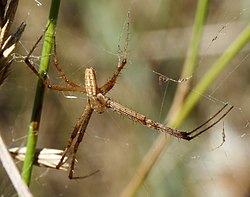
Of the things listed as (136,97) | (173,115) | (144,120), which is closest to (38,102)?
(144,120)

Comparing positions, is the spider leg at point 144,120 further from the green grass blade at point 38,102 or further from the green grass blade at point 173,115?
the green grass blade at point 38,102

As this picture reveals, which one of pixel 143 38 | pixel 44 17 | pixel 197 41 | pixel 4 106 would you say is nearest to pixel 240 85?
pixel 143 38

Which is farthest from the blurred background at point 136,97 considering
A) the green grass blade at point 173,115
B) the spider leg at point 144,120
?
the spider leg at point 144,120

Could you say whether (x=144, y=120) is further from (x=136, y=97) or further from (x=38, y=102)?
(x=136, y=97)

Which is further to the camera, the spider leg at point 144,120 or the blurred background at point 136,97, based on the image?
the blurred background at point 136,97

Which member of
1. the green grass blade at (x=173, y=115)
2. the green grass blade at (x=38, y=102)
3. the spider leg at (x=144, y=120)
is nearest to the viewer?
the green grass blade at (x=38, y=102)

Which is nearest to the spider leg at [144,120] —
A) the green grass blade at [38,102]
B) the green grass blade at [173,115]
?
the green grass blade at [173,115]

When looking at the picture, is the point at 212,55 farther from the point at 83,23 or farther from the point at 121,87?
the point at 83,23

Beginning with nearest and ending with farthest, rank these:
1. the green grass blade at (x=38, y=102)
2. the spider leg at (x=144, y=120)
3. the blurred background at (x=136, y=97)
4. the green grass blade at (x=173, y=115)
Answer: the green grass blade at (x=38, y=102)
the spider leg at (x=144, y=120)
the green grass blade at (x=173, y=115)
the blurred background at (x=136, y=97)

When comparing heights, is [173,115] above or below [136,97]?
above
